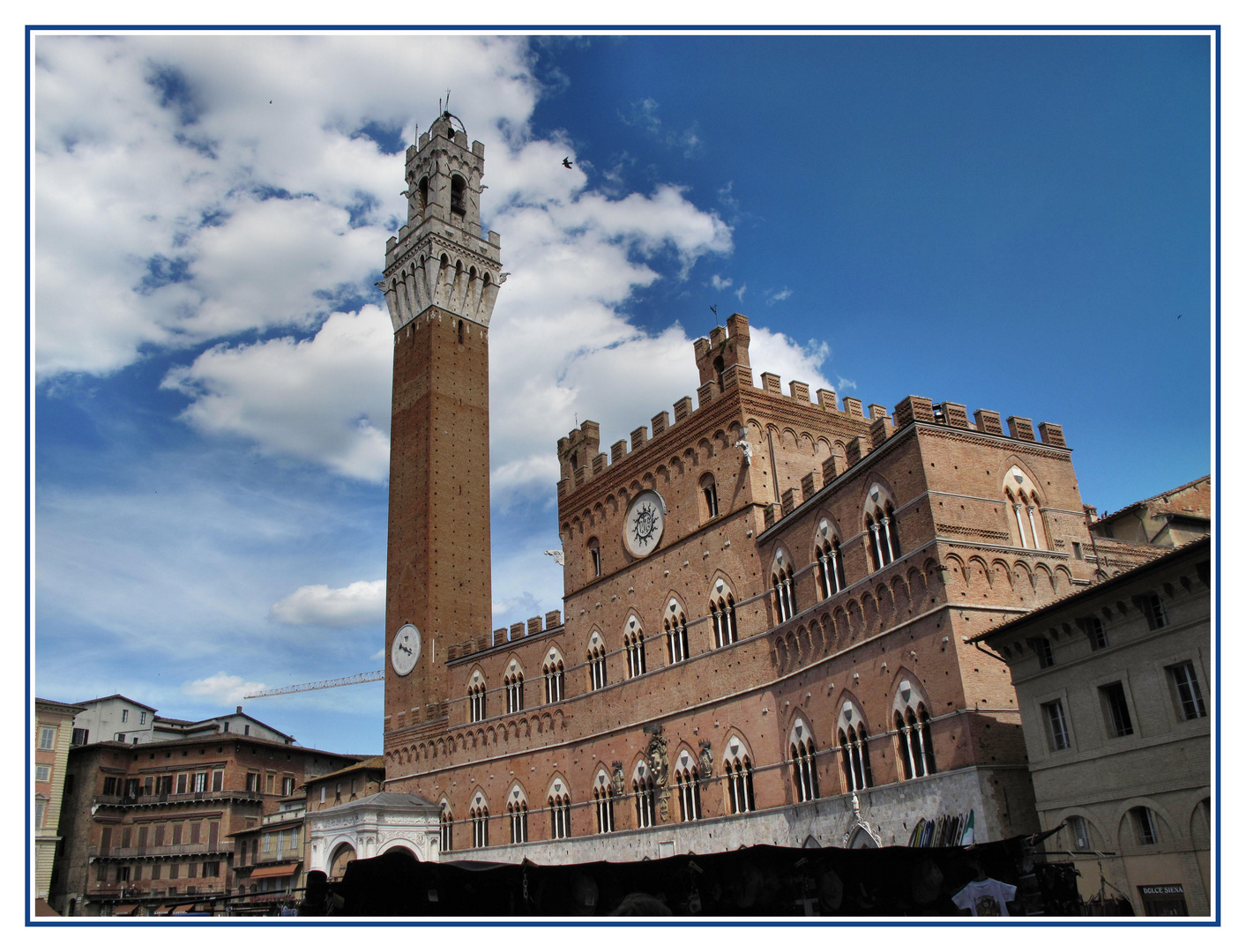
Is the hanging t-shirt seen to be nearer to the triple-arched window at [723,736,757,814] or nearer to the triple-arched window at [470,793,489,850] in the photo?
the triple-arched window at [723,736,757,814]

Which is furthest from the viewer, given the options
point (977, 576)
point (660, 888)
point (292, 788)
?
point (292, 788)

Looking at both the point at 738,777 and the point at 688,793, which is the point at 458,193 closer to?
the point at 688,793

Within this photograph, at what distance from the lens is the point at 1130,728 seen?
16688 millimetres

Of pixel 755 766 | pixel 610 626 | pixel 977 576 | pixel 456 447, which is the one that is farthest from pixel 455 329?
pixel 977 576

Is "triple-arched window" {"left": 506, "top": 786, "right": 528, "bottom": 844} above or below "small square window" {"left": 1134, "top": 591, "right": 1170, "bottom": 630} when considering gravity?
below

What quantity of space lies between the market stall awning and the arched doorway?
9535 mm

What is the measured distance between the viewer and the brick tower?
4344cm

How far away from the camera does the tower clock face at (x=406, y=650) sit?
4303cm

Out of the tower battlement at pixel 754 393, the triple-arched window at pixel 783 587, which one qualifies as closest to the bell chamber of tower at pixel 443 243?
the tower battlement at pixel 754 393

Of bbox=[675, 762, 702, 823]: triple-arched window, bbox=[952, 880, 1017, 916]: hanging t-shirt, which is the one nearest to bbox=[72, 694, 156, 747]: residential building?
bbox=[675, 762, 702, 823]: triple-arched window

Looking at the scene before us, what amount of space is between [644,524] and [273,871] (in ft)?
95.1
